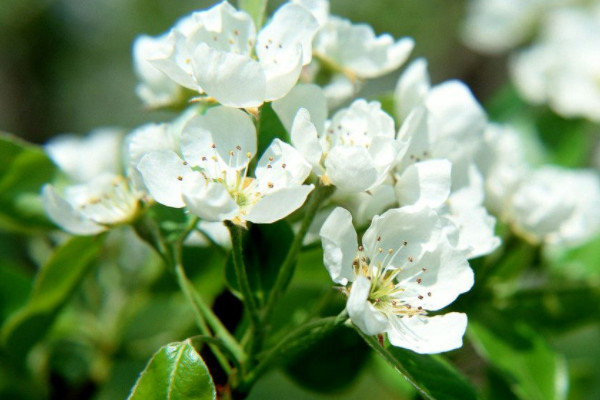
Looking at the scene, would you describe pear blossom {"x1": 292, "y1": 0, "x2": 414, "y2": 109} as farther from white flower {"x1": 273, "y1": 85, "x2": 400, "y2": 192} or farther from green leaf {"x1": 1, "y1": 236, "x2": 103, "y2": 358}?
green leaf {"x1": 1, "y1": 236, "x2": 103, "y2": 358}

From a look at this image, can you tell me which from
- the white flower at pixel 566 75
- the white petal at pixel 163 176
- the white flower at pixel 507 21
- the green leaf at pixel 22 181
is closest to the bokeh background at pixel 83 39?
the white flower at pixel 507 21

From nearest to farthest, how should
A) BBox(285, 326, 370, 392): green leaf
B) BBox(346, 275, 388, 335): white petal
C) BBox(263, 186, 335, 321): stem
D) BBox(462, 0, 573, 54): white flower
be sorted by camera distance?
BBox(346, 275, 388, 335): white petal → BBox(263, 186, 335, 321): stem → BBox(285, 326, 370, 392): green leaf → BBox(462, 0, 573, 54): white flower

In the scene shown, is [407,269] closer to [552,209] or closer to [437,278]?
[437,278]

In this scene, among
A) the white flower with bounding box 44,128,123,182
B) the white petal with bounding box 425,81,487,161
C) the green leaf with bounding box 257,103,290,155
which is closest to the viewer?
the green leaf with bounding box 257,103,290,155

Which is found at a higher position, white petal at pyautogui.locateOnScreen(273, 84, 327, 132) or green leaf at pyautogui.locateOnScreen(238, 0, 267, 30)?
green leaf at pyautogui.locateOnScreen(238, 0, 267, 30)

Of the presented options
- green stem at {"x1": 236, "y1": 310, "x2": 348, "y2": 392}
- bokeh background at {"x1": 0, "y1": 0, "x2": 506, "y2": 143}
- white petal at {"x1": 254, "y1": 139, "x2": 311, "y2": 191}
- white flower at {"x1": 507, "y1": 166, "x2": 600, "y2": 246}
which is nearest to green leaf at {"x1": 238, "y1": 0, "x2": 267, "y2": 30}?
white petal at {"x1": 254, "y1": 139, "x2": 311, "y2": 191}

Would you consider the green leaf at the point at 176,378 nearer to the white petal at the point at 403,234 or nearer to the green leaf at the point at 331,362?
the white petal at the point at 403,234
